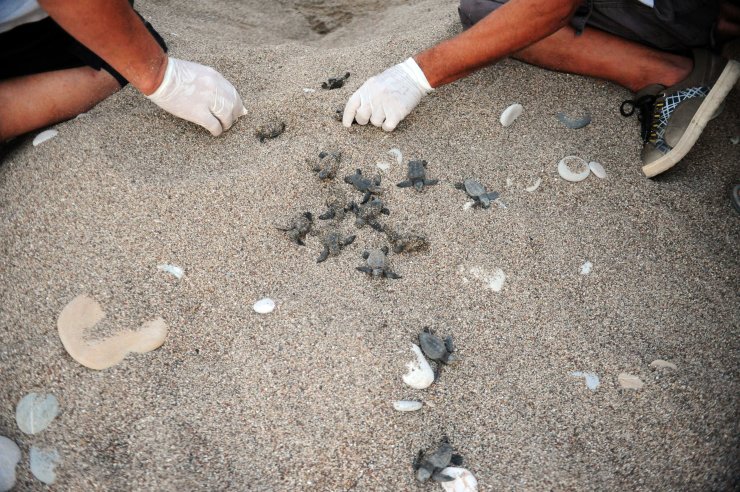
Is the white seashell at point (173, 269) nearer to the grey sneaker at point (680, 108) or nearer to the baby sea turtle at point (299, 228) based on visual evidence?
the baby sea turtle at point (299, 228)

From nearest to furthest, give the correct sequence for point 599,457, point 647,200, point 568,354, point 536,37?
point 599,457 < point 568,354 < point 647,200 < point 536,37

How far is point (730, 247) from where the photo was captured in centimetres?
164

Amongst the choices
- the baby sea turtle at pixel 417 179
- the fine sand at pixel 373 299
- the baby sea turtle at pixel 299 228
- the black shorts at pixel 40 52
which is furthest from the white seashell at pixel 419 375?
the black shorts at pixel 40 52

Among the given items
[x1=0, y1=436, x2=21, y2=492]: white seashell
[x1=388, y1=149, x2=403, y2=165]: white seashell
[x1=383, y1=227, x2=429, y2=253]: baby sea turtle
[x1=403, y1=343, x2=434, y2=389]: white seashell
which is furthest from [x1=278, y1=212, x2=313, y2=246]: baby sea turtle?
[x1=0, y1=436, x2=21, y2=492]: white seashell

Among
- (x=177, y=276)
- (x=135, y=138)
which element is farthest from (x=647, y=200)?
(x=135, y=138)

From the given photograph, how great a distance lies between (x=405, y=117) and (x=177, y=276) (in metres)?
1.03

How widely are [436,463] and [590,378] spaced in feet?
1.61

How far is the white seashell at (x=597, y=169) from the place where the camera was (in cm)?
178

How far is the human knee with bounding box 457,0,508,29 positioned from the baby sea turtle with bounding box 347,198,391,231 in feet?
3.34

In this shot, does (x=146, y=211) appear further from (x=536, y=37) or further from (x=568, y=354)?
(x=536, y=37)

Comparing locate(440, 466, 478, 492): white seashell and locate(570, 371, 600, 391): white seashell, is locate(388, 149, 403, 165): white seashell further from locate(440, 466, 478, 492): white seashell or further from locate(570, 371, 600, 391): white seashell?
locate(440, 466, 478, 492): white seashell

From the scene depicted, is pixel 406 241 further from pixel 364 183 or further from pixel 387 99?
pixel 387 99

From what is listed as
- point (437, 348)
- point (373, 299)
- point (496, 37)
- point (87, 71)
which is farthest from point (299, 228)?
point (87, 71)

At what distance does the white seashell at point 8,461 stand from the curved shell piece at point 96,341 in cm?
23
